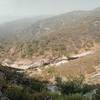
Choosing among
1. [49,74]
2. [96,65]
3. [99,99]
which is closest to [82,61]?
[96,65]

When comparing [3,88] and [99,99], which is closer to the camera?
[3,88]

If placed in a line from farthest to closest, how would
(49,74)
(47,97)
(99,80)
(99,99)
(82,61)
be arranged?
(82,61)
(49,74)
(99,80)
(99,99)
(47,97)

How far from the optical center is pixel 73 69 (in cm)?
17462

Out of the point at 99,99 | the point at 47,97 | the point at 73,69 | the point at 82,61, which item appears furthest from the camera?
the point at 82,61

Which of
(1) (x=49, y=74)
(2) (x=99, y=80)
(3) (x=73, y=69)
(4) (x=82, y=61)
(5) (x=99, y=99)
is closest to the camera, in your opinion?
(5) (x=99, y=99)

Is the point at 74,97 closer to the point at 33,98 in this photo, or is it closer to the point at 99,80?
the point at 33,98

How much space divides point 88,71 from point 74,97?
488 feet

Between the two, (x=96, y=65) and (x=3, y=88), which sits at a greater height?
(x=3, y=88)

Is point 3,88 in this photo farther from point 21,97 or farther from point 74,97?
point 74,97

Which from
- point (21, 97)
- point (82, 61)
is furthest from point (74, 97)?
point (82, 61)

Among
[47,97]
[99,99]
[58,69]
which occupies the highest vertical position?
[47,97]

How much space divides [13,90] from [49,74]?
141 metres

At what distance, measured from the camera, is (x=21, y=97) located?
19.6 m

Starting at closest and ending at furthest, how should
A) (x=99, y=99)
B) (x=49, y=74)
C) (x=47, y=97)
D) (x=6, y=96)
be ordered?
(x=6, y=96)
(x=47, y=97)
(x=99, y=99)
(x=49, y=74)
